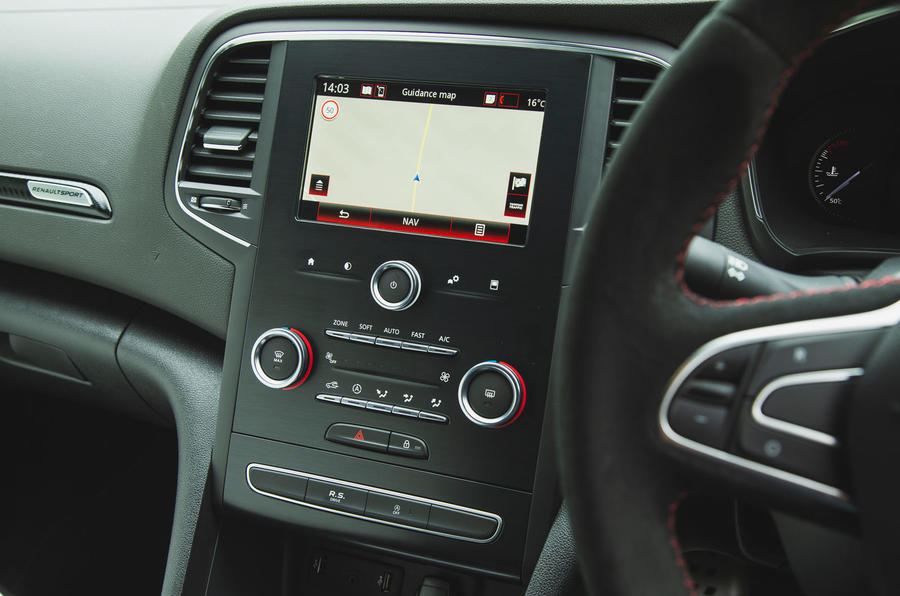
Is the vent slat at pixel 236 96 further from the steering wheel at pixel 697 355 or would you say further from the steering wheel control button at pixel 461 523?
the steering wheel at pixel 697 355

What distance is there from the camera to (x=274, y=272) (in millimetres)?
1132

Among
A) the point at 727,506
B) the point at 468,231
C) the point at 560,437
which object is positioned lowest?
the point at 727,506

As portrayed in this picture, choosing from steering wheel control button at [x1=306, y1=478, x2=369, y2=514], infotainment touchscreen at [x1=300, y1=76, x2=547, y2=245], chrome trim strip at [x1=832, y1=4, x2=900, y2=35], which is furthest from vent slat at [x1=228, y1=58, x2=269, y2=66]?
chrome trim strip at [x1=832, y1=4, x2=900, y2=35]

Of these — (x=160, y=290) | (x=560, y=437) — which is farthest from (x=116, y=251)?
→ (x=560, y=437)

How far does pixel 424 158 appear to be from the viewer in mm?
1058

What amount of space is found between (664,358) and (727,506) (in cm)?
43

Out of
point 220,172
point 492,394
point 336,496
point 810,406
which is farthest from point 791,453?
point 220,172

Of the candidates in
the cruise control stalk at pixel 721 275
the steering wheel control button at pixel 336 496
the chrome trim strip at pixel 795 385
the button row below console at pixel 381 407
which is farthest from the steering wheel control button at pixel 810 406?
the steering wheel control button at pixel 336 496

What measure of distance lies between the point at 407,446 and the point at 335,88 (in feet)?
1.72

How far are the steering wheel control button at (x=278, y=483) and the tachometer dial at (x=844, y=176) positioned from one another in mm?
830

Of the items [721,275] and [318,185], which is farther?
[318,185]

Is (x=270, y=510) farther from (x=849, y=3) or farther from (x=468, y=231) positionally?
(x=849, y=3)

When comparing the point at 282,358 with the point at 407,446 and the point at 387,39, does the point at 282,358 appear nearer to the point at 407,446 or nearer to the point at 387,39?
the point at 407,446

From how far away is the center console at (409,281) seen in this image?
1.03 meters
